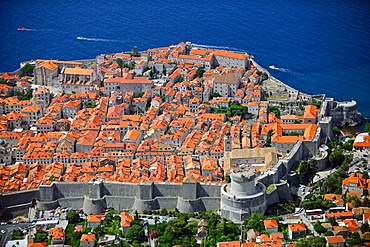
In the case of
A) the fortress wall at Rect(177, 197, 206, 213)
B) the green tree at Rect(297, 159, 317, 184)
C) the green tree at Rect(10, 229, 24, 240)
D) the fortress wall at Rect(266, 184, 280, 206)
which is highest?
the green tree at Rect(297, 159, 317, 184)

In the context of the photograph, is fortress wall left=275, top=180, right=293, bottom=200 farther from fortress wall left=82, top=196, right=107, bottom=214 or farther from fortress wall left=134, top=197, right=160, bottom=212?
Answer: fortress wall left=82, top=196, right=107, bottom=214

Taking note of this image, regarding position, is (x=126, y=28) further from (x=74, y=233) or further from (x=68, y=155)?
(x=74, y=233)

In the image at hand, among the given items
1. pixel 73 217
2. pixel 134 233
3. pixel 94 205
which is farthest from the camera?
pixel 94 205

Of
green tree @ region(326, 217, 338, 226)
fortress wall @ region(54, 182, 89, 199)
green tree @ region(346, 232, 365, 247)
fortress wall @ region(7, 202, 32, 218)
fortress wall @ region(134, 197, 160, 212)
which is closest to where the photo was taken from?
green tree @ region(346, 232, 365, 247)

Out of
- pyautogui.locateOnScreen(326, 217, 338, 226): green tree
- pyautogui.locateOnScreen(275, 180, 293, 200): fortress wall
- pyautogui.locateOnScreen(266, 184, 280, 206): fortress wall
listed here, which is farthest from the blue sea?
pyautogui.locateOnScreen(326, 217, 338, 226): green tree

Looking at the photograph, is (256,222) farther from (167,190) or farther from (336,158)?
(336,158)

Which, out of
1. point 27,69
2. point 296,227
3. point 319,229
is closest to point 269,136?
point 296,227
